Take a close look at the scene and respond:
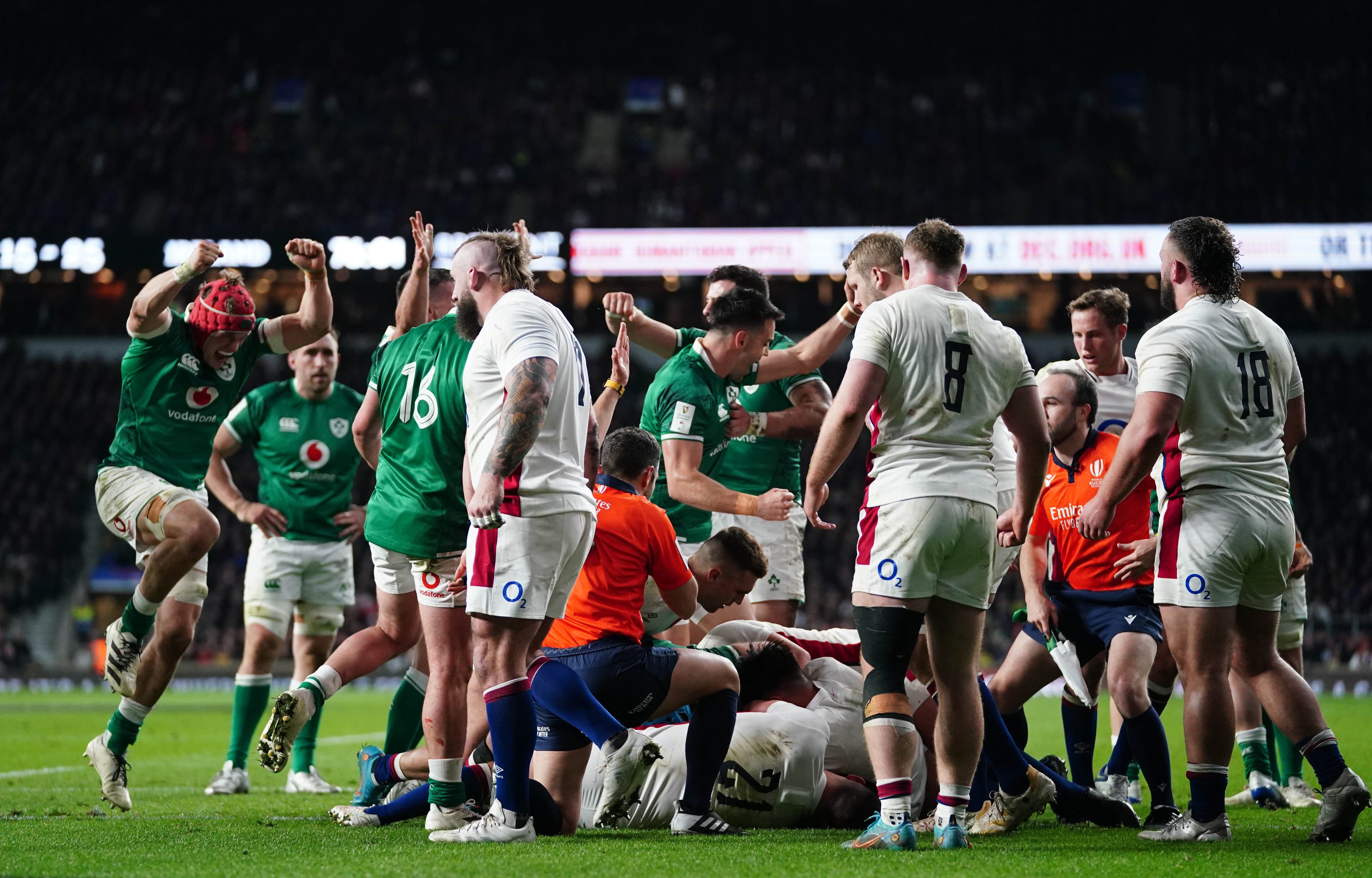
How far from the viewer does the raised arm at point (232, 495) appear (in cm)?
827

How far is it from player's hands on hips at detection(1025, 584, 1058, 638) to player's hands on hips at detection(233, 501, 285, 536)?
486 cm

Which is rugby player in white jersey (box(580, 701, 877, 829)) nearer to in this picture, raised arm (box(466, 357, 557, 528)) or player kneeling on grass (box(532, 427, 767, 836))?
player kneeling on grass (box(532, 427, 767, 836))

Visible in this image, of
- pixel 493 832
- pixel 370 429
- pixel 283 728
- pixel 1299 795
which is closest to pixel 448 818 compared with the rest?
pixel 493 832

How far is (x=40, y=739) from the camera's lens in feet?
38.0

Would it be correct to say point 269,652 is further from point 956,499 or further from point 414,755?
point 956,499

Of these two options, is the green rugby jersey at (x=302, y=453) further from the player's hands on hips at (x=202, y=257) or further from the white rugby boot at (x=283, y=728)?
the white rugby boot at (x=283, y=728)

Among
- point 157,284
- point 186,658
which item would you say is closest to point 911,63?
point 186,658

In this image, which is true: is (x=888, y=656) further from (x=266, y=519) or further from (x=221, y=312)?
(x=266, y=519)

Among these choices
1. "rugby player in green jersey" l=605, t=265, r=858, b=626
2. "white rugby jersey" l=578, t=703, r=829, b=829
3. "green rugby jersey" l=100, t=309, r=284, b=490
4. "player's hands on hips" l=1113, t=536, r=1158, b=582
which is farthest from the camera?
"rugby player in green jersey" l=605, t=265, r=858, b=626

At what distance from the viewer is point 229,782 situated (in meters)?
7.47

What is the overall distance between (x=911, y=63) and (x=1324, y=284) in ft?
41.1

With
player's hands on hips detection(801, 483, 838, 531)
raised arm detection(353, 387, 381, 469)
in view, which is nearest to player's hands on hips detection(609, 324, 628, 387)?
raised arm detection(353, 387, 381, 469)

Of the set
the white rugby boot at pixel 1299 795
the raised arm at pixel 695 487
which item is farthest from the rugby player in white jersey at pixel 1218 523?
the white rugby boot at pixel 1299 795

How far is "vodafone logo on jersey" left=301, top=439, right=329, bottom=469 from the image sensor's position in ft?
28.0
